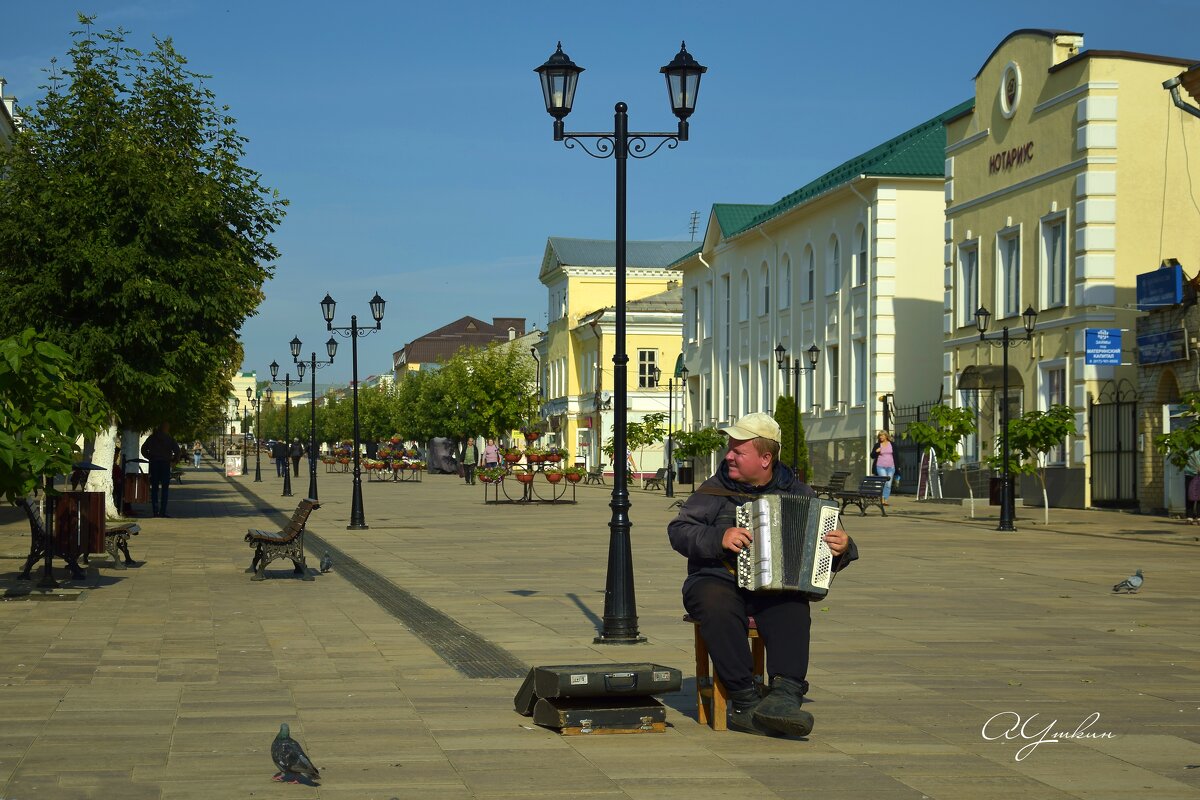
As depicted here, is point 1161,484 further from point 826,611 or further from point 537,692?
point 537,692

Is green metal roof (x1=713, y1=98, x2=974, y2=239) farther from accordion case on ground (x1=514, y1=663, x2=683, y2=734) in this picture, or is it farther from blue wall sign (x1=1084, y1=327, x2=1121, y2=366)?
accordion case on ground (x1=514, y1=663, x2=683, y2=734)

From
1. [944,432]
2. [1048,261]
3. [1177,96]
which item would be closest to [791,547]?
[944,432]

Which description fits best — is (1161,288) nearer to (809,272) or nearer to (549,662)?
(809,272)

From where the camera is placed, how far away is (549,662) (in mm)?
10320

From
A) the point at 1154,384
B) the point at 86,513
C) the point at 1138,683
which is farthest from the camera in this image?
the point at 1154,384

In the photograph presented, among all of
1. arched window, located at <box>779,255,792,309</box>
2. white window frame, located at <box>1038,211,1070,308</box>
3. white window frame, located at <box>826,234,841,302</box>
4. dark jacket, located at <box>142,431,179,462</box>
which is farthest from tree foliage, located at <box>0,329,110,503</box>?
arched window, located at <box>779,255,792,309</box>

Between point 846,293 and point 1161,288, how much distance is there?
1755 centimetres

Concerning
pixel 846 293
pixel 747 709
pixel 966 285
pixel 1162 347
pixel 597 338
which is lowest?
pixel 747 709

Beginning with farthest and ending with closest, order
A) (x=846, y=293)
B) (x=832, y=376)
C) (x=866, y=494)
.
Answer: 1. (x=832, y=376)
2. (x=846, y=293)
3. (x=866, y=494)

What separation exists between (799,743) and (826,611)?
21.0 feet

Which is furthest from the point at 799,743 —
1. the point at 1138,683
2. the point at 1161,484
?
the point at 1161,484

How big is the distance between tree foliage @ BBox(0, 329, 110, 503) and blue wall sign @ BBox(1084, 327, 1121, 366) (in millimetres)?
24728

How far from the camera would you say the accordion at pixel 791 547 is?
7.29m

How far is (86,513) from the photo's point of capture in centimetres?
1589
